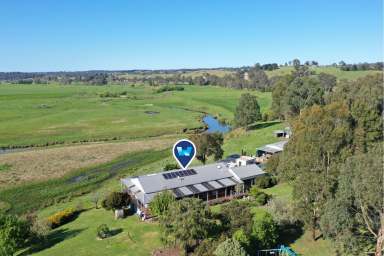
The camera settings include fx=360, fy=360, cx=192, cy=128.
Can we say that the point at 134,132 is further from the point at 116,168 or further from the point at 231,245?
the point at 231,245

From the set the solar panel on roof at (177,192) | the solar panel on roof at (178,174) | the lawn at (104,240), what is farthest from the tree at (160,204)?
the solar panel on roof at (178,174)

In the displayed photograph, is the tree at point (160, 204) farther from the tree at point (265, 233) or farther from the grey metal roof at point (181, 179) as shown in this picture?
the tree at point (265, 233)

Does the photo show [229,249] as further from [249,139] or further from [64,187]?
[249,139]

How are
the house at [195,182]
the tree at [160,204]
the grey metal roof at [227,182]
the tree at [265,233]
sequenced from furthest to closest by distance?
the grey metal roof at [227,182] → the house at [195,182] → the tree at [160,204] → the tree at [265,233]

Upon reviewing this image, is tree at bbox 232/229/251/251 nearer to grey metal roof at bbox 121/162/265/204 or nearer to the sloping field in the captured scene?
grey metal roof at bbox 121/162/265/204

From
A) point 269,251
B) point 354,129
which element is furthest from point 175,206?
point 354,129

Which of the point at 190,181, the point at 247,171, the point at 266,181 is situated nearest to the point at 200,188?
the point at 190,181
